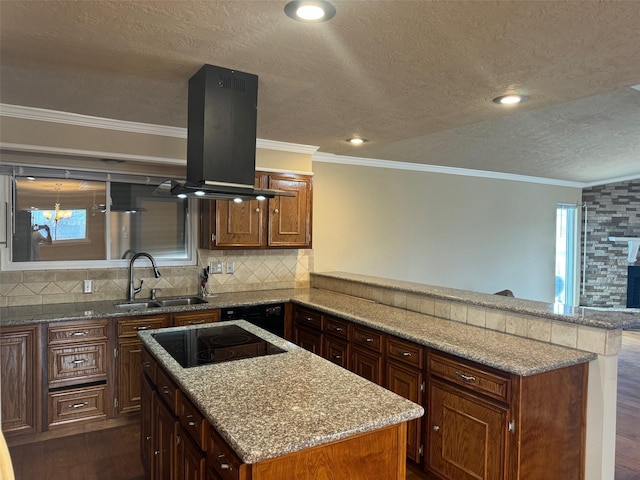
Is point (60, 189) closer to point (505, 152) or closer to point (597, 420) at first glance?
point (597, 420)

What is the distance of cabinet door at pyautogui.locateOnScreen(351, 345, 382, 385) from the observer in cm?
301

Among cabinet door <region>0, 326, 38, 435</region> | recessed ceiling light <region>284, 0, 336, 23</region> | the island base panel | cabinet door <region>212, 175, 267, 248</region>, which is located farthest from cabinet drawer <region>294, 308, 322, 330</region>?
recessed ceiling light <region>284, 0, 336, 23</region>

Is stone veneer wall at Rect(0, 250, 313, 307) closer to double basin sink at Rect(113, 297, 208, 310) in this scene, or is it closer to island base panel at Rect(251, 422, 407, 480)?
double basin sink at Rect(113, 297, 208, 310)

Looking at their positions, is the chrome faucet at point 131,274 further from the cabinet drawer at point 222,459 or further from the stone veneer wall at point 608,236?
the stone veneer wall at point 608,236

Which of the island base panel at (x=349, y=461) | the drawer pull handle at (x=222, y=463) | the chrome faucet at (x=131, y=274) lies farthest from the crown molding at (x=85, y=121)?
the island base panel at (x=349, y=461)

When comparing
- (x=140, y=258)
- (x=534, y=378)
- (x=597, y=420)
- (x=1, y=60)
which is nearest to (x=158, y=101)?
(x=1, y=60)

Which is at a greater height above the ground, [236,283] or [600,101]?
[600,101]

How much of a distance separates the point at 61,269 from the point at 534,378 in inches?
142

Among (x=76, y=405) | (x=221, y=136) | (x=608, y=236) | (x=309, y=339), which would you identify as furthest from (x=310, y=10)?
(x=608, y=236)

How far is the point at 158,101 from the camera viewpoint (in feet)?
9.82

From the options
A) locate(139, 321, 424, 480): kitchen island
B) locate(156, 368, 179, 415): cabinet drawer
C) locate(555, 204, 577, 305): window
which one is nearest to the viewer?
locate(139, 321, 424, 480): kitchen island

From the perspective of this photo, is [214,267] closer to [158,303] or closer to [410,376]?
[158,303]

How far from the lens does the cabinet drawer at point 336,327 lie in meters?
3.34

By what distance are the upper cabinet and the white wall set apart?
0.63m
